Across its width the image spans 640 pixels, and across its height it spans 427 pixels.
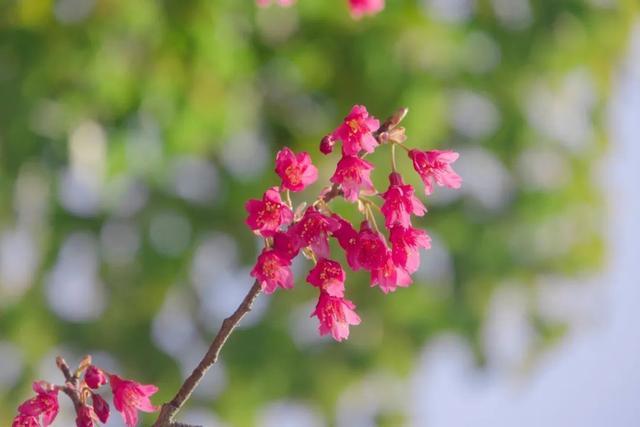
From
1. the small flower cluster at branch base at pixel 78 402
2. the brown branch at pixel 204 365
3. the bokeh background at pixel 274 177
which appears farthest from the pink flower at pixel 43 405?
the bokeh background at pixel 274 177

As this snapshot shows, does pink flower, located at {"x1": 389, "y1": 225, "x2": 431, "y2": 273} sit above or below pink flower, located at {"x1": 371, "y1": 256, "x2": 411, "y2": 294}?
above

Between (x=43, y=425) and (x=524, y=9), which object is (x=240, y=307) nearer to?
(x=43, y=425)

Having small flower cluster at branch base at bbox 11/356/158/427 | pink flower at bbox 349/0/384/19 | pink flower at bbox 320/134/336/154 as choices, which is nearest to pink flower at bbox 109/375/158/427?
→ small flower cluster at branch base at bbox 11/356/158/427

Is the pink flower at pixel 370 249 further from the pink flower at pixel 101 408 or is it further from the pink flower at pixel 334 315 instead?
the pink flower at pixel 101 408

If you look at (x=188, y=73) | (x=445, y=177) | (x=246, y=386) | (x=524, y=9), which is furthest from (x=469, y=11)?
(x=445, y=177)

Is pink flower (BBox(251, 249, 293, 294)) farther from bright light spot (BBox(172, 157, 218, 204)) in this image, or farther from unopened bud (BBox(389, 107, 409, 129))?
bright light spot (BBox(172, 157, 218, 204))

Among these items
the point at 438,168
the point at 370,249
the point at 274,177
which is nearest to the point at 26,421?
the point at 370,249
